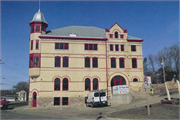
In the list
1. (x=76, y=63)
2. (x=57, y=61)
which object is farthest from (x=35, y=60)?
(x=76, y=63)

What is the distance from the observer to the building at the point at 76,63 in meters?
33.3

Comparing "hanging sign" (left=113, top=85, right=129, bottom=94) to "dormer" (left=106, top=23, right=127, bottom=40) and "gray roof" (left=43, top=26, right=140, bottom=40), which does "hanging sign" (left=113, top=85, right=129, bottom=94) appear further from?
"gray roof" (left=43, top=26, right=140, bottom=40)

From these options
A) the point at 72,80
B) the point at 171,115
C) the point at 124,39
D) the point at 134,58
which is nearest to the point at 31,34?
the point at 72,80

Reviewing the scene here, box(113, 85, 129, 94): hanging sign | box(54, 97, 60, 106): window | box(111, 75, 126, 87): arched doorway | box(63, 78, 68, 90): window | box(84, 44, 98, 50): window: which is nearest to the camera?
box(113, 85, 129, 94): hanging sign

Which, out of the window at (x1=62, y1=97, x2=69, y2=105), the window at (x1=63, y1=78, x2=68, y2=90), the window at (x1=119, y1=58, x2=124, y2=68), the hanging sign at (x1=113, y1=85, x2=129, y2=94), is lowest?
the window at (x1=62, y1=97, x2=69, y2=105)

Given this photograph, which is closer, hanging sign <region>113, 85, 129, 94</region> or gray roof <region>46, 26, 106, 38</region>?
hanging sign <region>113, 85, 129, 94</region>

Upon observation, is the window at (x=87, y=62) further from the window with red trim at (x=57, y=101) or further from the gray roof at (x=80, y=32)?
the window with red trim at (x=57, y=101)

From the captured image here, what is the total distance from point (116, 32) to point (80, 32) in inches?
306

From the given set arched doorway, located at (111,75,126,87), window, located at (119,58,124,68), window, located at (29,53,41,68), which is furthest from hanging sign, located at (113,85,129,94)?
window, located at (29,53,41,68)

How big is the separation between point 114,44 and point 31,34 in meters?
17.0

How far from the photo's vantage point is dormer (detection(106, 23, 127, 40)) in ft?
119

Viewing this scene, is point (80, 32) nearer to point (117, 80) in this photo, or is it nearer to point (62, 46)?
point (62, 46)

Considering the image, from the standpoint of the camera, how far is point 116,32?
120ft

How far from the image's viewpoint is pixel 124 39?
36625mm
